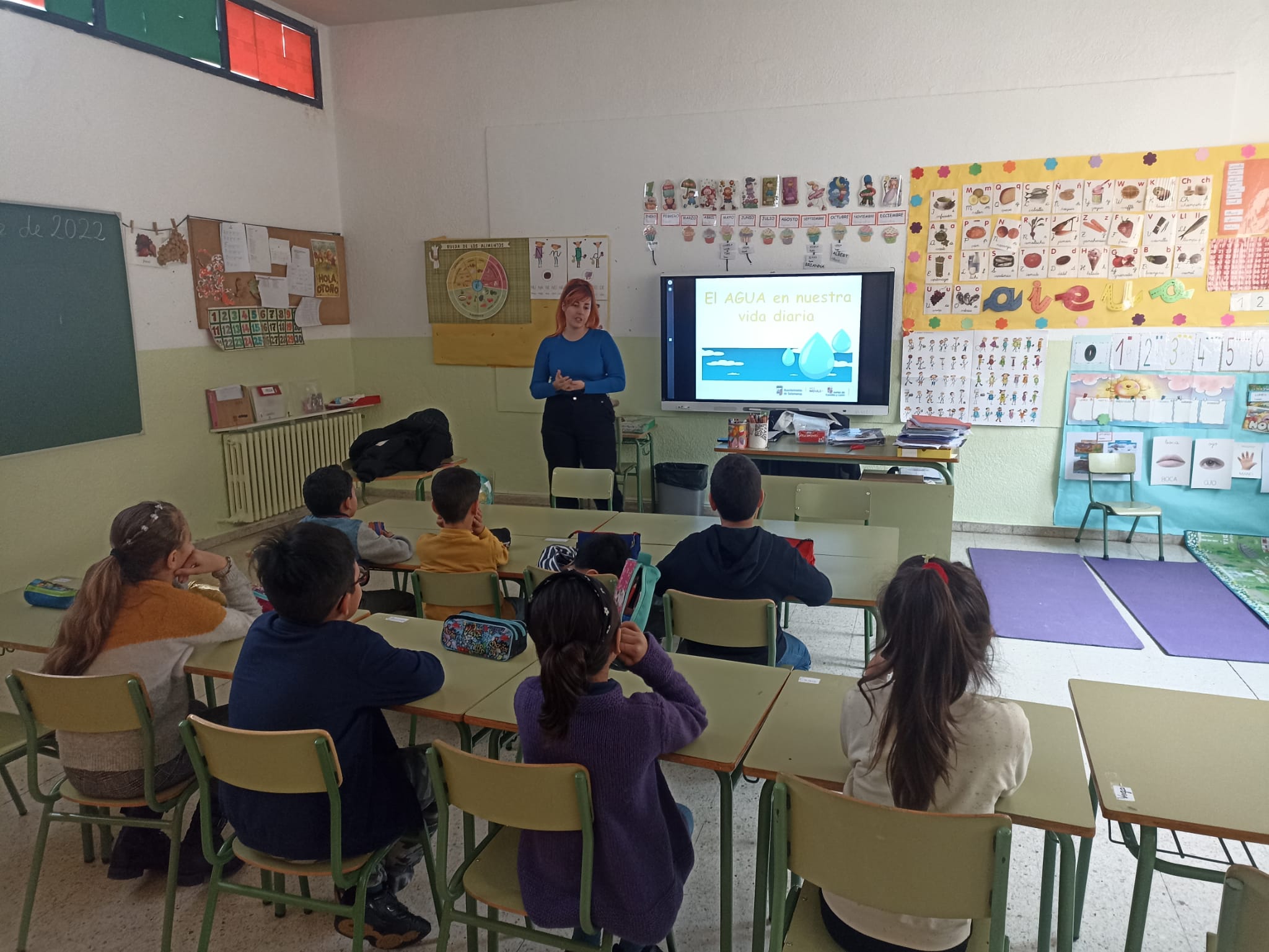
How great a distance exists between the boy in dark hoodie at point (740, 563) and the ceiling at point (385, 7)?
4.59 metres

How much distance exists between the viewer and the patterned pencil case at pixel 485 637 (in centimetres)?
209

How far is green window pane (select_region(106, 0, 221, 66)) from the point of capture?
4.60m

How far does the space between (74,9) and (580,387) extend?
10.4 ft

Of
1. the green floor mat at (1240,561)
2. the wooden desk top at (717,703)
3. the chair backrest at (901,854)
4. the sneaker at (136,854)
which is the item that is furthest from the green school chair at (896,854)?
the green floor mat at (1240,561)

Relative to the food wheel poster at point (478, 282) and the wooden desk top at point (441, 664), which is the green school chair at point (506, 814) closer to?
the wooden desk top at point (441, 664)

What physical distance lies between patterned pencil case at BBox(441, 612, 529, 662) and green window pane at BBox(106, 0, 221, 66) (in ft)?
14.1

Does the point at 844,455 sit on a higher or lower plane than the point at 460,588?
higher

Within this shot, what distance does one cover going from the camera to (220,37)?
5.29 meters

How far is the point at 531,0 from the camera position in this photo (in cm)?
568

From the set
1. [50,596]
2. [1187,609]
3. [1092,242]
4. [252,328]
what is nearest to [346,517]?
[50,596]

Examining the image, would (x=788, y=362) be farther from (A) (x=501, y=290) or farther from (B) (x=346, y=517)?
(B) (x=346, y=517)

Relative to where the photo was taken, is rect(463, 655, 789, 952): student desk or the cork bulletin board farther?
the cork bulletin board

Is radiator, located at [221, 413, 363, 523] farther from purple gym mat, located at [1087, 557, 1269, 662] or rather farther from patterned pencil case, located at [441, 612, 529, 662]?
purple gym mat, located at [1087, 557, 1269, 662]

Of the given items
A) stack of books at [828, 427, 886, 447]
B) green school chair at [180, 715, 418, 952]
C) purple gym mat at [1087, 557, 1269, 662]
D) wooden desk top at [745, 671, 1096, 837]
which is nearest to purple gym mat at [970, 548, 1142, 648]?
purple gym mat at [1087, 557, 1269, 662]
